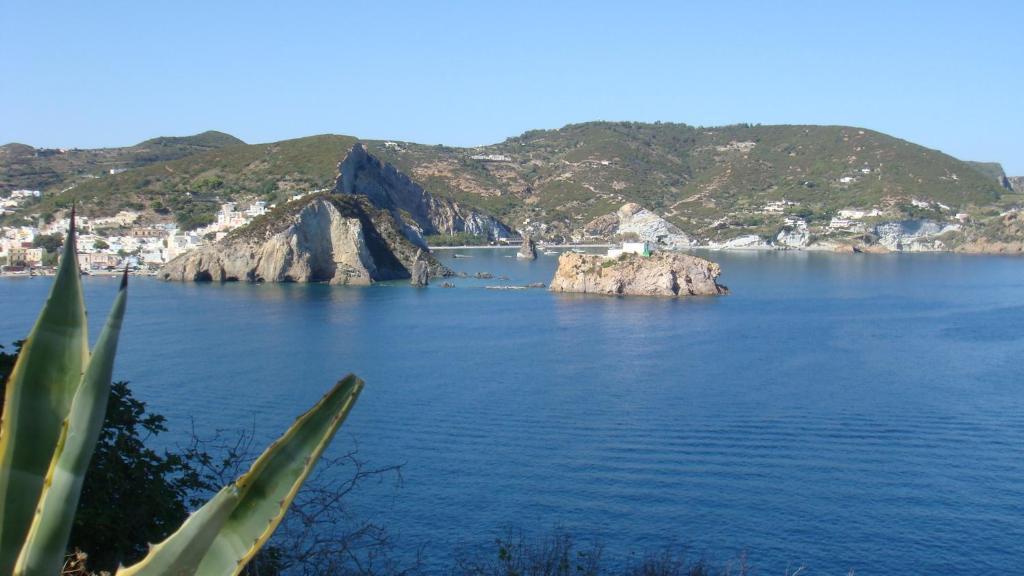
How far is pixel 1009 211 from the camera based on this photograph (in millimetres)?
109062

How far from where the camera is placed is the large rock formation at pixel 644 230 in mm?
108000

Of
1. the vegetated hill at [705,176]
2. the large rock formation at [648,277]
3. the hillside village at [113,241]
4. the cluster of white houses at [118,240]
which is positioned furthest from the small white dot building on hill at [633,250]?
the vegetated hill at [705,176]

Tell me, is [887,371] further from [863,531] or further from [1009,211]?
[1009,211]

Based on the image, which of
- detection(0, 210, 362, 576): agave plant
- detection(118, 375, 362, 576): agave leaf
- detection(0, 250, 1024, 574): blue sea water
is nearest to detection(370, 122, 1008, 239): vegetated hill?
detection(0, 250, 1024, 574): blue sea water

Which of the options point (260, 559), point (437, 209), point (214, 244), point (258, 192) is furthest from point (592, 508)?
point (437, 209)

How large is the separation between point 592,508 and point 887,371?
16988mm

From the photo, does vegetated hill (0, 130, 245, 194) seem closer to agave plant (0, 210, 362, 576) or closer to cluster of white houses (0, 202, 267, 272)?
cluster of white houses (0, 202, 267, 272)

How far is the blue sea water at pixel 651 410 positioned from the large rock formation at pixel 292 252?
402 inches

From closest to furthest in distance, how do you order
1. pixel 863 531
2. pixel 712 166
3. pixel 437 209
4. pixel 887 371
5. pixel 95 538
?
pixel 95 538, pixel 863 531, pixel 887 371, pixel 437 209, pixel 712 166

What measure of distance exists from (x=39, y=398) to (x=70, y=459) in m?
0.19

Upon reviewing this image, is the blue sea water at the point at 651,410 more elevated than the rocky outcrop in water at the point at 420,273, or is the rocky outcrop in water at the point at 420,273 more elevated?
the rocky outcrop in water at the point at 420,273

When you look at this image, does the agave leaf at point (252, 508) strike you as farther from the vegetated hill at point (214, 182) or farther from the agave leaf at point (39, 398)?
the vegetated hill at point (214, 182)

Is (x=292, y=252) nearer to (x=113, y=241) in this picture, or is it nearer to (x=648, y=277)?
(x=113, y=241)

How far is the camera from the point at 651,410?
2303 cm
